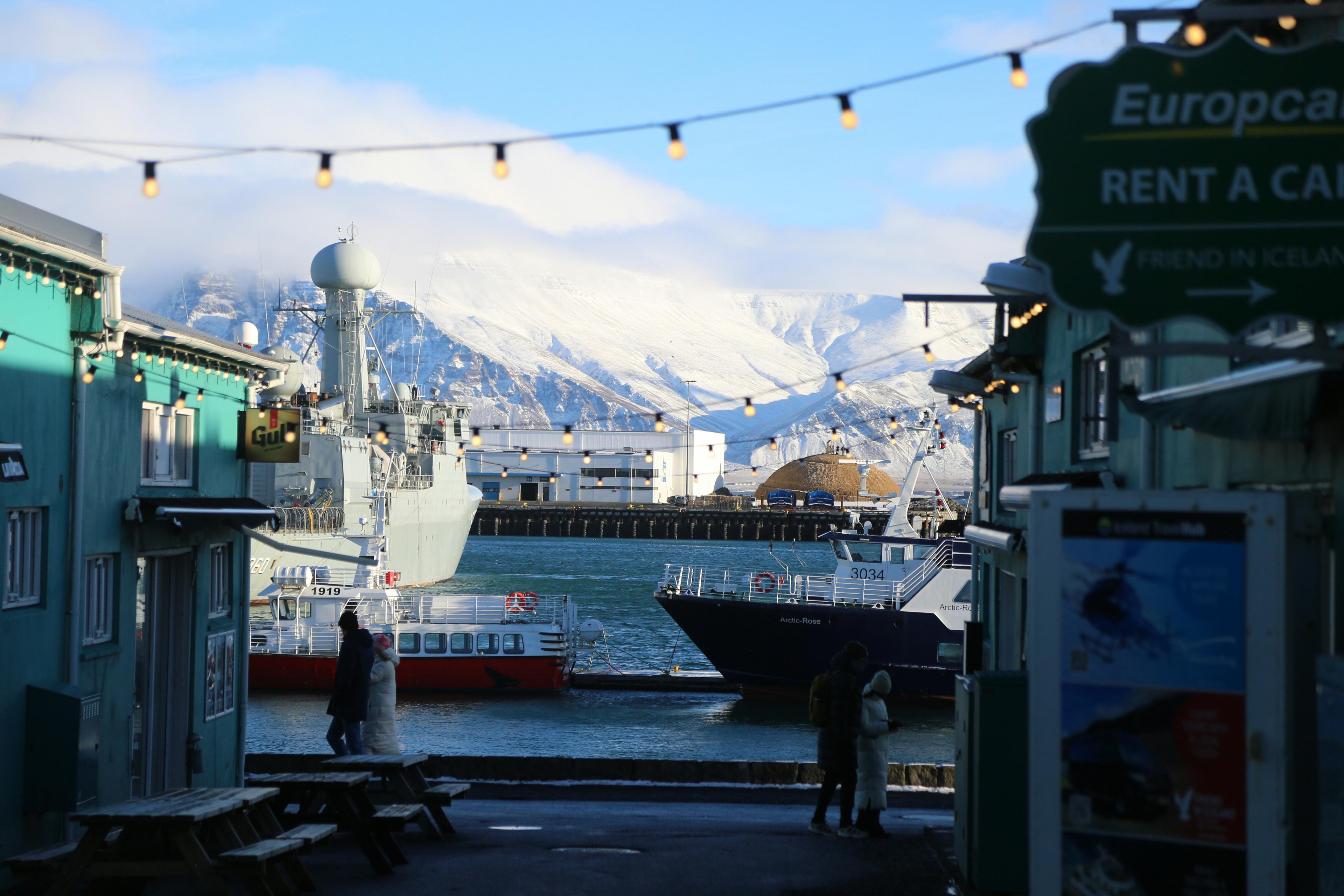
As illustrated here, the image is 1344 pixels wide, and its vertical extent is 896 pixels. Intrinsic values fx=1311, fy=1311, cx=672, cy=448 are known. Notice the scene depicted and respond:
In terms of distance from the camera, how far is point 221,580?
540 inches

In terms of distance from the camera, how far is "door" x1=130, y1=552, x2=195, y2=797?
12.1m

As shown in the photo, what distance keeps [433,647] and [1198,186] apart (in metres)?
28.7

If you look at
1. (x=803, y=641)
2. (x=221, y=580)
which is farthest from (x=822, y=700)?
(x=803, y=641)

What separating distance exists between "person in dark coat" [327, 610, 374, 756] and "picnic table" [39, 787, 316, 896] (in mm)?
4014

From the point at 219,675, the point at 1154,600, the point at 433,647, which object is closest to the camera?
the point at 1154,600

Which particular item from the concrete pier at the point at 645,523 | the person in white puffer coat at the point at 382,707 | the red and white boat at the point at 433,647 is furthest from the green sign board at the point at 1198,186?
the concrete pier at the point at 645,523

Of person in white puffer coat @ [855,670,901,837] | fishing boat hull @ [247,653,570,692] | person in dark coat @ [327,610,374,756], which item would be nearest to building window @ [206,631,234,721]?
person in dark coat @ [327,610,374,756]

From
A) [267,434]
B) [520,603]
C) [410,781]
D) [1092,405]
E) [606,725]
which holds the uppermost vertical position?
[1092,405]

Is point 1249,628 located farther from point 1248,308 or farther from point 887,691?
point 887,691

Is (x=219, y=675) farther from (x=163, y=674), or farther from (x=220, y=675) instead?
(x=163, y=674)

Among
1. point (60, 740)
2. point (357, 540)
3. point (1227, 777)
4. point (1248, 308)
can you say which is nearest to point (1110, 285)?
point (1248, 308)

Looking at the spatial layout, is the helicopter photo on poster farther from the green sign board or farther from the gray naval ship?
the gray naval ship

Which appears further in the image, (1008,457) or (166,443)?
(1008,457)

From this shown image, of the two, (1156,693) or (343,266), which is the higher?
(343,266)
